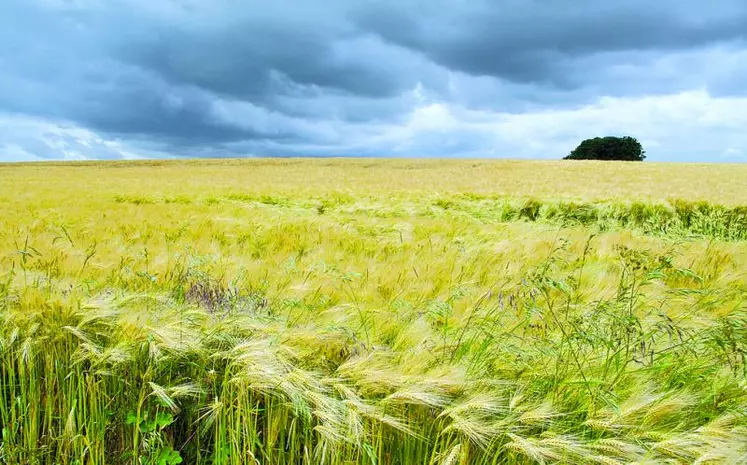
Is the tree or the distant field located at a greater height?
the tree

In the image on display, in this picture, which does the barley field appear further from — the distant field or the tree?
the tree

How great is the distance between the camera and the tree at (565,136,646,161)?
242 ft

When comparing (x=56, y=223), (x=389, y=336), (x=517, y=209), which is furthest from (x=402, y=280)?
(x=517, y=209)

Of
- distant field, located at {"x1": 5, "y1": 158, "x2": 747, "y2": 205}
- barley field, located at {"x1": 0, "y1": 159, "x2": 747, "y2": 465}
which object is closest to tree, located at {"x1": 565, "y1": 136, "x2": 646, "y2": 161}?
distant field, located at {"x1": 5, "y1": 158, "x2": 747, "y2": 205}

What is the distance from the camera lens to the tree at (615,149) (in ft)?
242

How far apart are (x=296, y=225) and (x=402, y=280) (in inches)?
118

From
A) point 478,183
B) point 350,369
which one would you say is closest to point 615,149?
point 478,183

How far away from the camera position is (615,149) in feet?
244

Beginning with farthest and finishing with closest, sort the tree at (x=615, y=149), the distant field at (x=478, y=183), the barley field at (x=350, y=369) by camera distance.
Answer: the tree at (x=615, y=149)
the distant field at (x=478, y=183)
the barley field at (x=350, y=369)

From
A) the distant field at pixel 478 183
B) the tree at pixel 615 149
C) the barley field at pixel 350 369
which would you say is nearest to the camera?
the barley field at pixel 350 369

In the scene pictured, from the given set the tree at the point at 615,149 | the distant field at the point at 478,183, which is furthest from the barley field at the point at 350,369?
the tree at the point at 615,149

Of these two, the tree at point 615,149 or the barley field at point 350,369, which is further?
the tree at point 615,149

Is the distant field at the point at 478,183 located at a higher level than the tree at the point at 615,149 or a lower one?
lower

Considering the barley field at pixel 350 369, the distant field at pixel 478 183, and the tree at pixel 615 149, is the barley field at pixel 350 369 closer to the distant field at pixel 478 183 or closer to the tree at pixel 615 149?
the distant field at pixel 478 183
